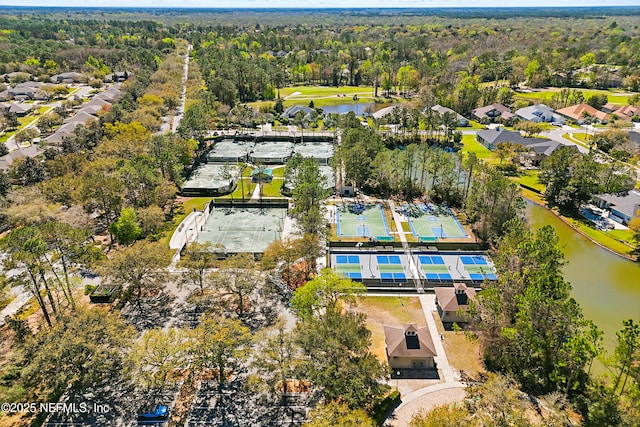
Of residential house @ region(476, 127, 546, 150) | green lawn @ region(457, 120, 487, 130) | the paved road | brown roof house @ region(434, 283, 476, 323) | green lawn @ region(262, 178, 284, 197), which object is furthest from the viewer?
green lawn @ region(457, 120, 487, 130)

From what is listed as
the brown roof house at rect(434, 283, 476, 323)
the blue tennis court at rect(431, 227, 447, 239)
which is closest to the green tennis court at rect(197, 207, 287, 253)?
the blue tennis court at rect(431, 227, 447, 239)

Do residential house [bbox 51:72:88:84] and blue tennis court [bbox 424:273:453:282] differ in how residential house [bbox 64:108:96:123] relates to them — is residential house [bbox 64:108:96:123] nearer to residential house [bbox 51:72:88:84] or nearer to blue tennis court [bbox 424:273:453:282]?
residential house [bbox 51:72:88:84]

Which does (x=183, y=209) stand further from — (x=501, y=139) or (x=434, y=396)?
(x=501, y=139)

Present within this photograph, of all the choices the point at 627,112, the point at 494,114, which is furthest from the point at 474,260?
the point at 627,112

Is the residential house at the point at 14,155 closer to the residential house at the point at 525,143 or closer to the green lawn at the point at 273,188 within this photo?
the green lawn at the point at 273,188

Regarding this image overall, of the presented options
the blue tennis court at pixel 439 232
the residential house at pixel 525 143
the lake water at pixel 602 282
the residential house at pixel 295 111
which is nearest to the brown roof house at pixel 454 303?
the lake water at pixel 602 282

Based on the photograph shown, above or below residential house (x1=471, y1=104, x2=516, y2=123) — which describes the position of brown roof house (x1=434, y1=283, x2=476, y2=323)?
below
